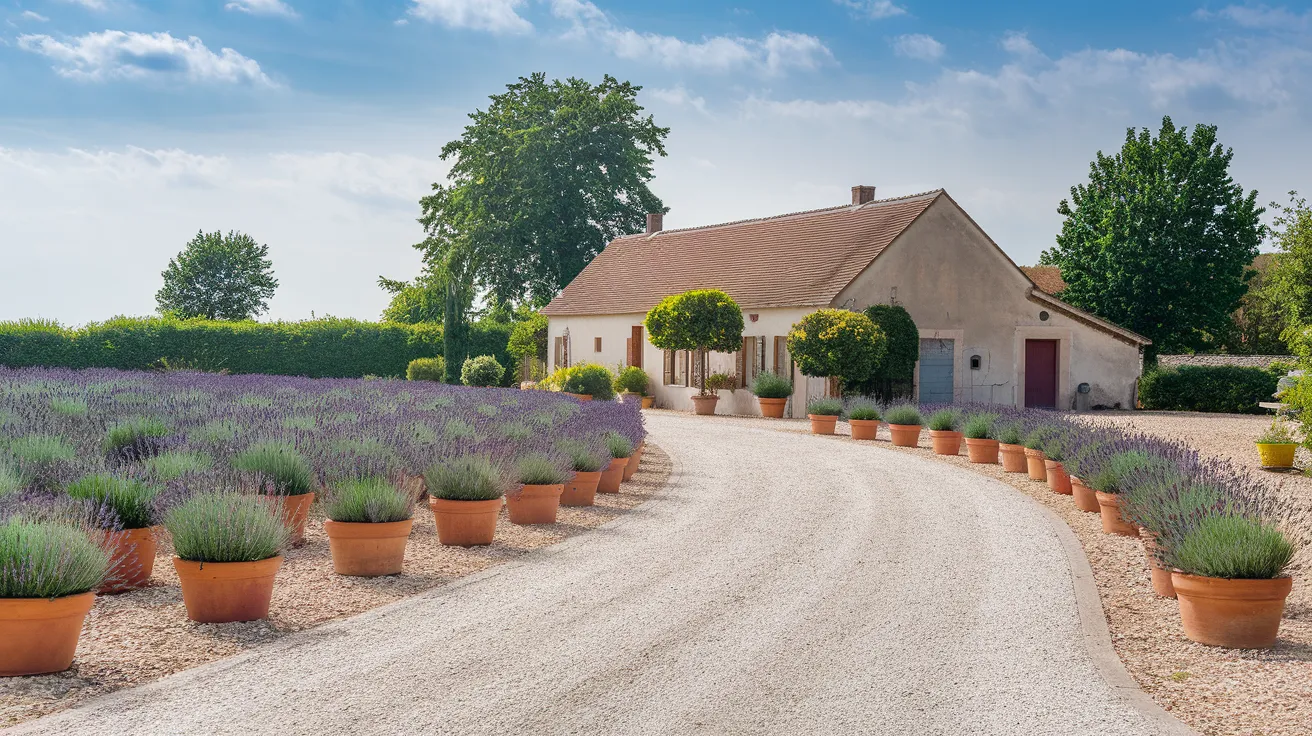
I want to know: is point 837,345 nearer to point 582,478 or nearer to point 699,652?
point 582,478

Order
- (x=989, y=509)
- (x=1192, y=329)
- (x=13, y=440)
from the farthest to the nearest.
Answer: (x=1192, y=329) < (x=989, y=509) < (x=13, y=440)

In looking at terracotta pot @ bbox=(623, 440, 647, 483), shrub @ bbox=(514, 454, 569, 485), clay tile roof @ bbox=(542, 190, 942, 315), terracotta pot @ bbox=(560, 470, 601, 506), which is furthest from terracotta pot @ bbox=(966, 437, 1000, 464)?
clay tile roof @ bbox=(542, 190, 942, 315)

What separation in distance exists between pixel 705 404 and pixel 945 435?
32.7 ft

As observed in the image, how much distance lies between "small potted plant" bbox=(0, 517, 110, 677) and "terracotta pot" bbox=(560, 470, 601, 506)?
618cm

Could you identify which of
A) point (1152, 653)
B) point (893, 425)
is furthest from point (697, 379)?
point (1152, 653)

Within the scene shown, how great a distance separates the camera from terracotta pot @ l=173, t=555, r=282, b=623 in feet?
20.6

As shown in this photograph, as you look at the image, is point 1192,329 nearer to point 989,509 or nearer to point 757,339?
point 757,339

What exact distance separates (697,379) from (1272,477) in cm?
1593

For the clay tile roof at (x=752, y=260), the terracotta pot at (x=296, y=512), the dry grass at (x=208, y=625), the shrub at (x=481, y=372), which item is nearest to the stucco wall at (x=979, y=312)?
the clay tile roof at (x=752, y=260)

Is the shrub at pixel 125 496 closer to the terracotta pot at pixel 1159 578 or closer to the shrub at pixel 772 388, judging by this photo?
the terracotta pot at pixel 1159 578

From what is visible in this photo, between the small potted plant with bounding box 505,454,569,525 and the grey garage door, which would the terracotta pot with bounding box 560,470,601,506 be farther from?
the grey garage door

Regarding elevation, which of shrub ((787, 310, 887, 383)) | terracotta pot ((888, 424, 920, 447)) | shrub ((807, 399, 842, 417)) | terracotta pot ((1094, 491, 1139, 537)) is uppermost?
shrub ((787, 310, 887, 383))

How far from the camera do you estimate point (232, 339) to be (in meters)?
33.1

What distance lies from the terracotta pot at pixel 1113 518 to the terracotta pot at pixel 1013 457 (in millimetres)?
4816
